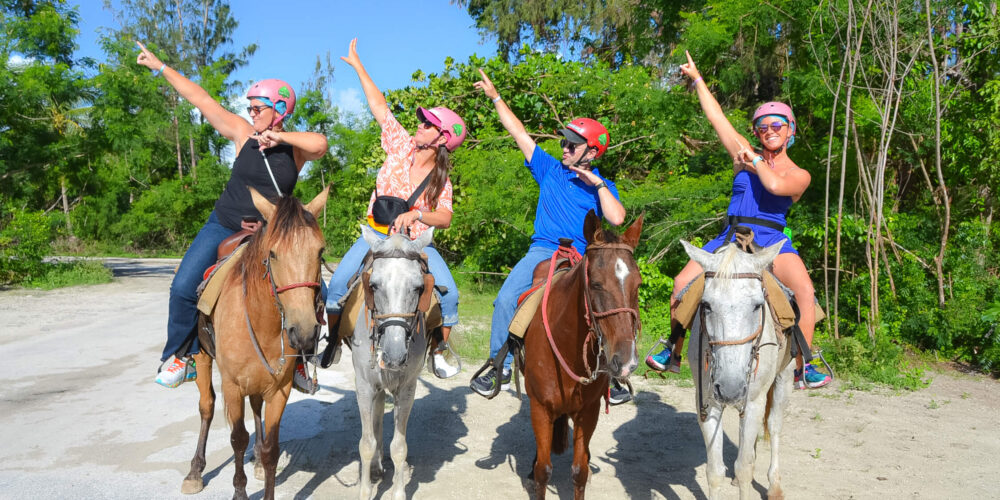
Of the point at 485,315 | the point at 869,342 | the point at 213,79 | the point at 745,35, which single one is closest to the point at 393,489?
the point at 869,342

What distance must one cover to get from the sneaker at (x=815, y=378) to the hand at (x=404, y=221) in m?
3.34

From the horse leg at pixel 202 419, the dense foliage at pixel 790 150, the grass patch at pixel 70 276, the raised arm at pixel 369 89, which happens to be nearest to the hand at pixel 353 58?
the raised arm at pixel 369 89

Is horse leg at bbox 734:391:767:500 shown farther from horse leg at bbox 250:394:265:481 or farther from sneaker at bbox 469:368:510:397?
horse leg at bbox 250:394:265:481

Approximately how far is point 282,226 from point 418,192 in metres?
1.05

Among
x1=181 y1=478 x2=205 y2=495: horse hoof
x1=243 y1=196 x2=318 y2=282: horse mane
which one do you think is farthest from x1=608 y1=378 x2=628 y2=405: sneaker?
x1=181 y1=478 x2=205 y2=495: horse hoof

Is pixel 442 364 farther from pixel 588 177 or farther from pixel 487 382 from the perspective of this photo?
pixel 588 177

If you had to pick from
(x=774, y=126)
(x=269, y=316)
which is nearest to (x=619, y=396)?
(x=774, y=126)

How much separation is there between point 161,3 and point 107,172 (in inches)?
714

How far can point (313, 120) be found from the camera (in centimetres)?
3250

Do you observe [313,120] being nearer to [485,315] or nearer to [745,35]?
[485,315]

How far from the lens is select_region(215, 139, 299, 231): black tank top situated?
15.6 feet

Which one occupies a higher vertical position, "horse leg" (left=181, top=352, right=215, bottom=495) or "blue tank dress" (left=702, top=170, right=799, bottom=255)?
"blue tank dress" (left=702, top=170, right=799, bottom=255)

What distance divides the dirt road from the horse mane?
2014 millimetres

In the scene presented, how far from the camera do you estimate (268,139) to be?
4.39 m
